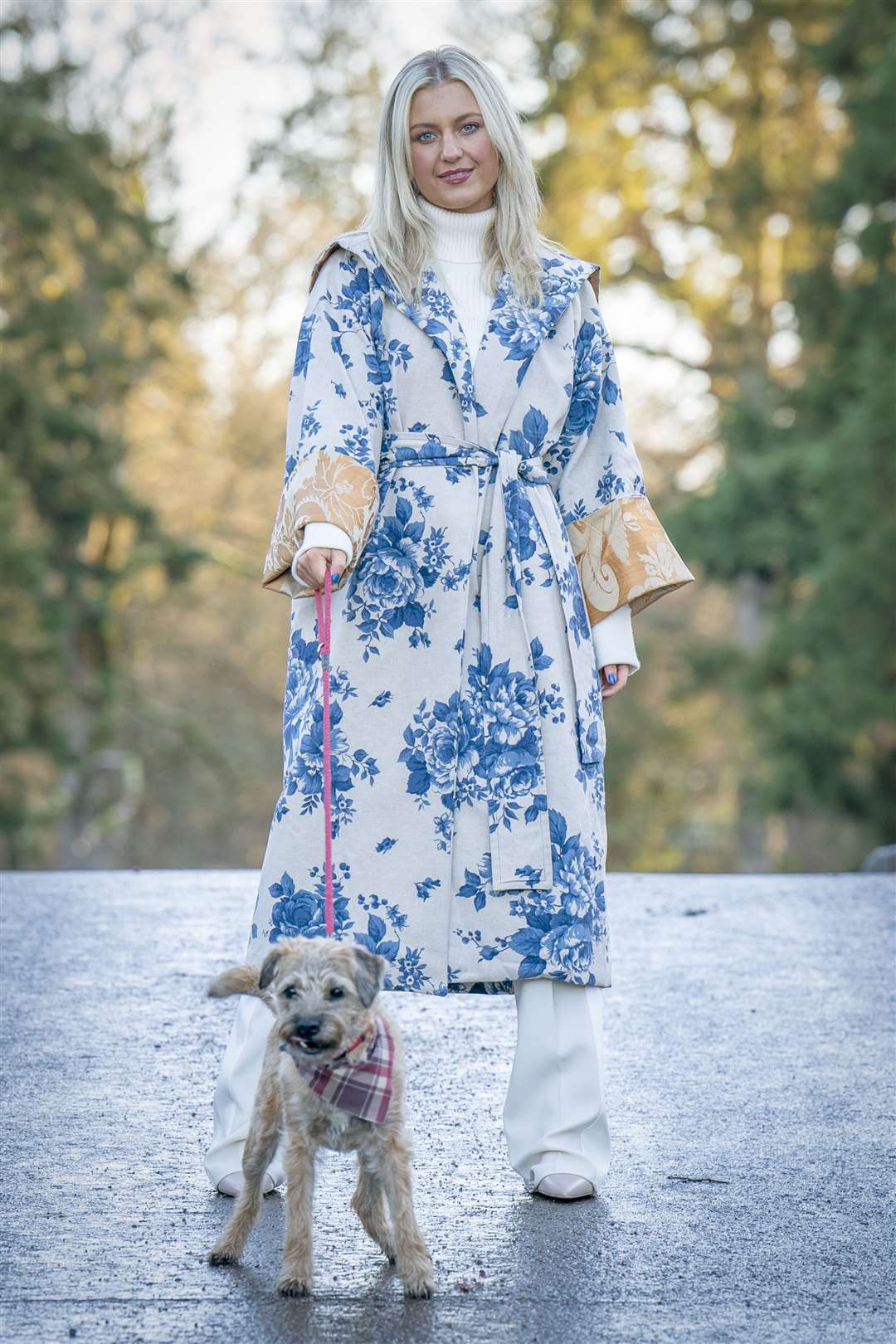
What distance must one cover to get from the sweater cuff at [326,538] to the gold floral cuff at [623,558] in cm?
57

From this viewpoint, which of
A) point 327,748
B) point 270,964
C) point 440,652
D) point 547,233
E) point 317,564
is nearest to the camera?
point 270,964

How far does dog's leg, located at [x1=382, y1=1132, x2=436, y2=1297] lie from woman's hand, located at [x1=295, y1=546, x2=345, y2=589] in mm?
986

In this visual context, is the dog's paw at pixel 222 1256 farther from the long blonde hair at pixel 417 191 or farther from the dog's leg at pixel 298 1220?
the long blonde hair at pixel 417 191

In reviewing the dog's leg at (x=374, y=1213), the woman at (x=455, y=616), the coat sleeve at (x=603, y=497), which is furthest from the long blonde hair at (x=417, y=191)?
the dog's leg at (x=374, y=1213)

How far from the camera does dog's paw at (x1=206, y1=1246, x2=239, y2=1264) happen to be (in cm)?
288

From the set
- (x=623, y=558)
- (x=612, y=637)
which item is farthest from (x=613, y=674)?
(x=623, y=558)

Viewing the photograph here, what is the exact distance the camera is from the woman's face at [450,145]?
3.46 m

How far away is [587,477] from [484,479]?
29 centimetres

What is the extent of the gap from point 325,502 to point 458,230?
2.24ft

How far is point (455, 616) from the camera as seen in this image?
3.33 metres

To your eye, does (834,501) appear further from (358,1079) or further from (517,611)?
(358,1079)

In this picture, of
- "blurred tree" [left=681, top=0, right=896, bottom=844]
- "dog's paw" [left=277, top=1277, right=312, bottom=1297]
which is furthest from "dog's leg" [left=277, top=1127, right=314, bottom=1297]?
"blurred tree" [left=681, top=0, right=896, bottom=844]

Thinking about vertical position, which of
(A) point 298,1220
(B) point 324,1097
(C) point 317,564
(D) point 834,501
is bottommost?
(A) point 298,1220

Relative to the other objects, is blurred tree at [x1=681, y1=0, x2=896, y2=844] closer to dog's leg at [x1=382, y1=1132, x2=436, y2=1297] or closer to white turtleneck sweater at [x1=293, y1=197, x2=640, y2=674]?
white turtleneck sweater at [x1=293, y1=197, x2=640, y2=674]
